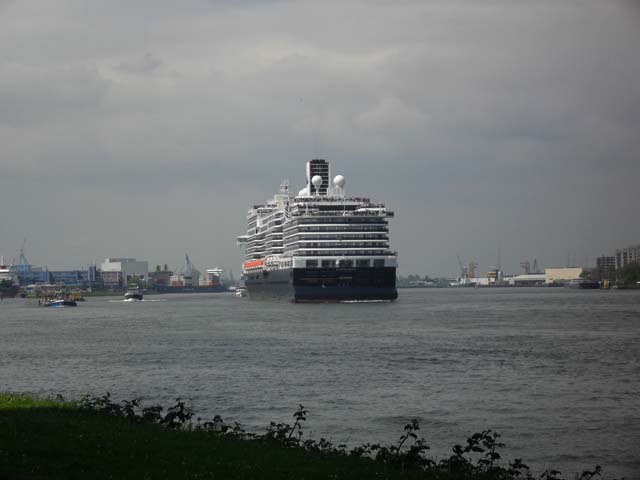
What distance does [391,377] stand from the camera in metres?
42.3

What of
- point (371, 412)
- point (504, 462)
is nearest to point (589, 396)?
point (371, 412)

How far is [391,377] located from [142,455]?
968 inches

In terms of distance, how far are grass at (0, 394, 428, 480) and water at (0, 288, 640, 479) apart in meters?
7.06

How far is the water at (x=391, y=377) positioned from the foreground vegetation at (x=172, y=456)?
17.9 feet

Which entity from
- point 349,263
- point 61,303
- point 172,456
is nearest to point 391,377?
point 172,456

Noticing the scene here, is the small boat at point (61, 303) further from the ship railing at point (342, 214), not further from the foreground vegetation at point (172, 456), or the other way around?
the foreground vegetation at point (172, 456)

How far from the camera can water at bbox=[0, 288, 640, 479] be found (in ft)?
96.5

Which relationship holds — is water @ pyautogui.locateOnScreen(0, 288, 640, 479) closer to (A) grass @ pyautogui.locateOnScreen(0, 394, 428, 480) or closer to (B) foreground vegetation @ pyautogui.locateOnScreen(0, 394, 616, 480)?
(B) foreground vegetation @ pyautogui.locateOnScreen(0, 394, 616, 480)

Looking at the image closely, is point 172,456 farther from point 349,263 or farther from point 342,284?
point 349,263

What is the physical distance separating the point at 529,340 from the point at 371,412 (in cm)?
3283

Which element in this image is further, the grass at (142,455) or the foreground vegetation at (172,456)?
the foreground vegetation at (172,456)

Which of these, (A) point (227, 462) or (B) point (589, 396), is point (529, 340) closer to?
(B) point (589, 396)

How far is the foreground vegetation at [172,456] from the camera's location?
682 inches

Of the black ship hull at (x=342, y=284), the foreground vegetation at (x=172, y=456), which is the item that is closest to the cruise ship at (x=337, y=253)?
the black ship hull at (x=342, y=284)
